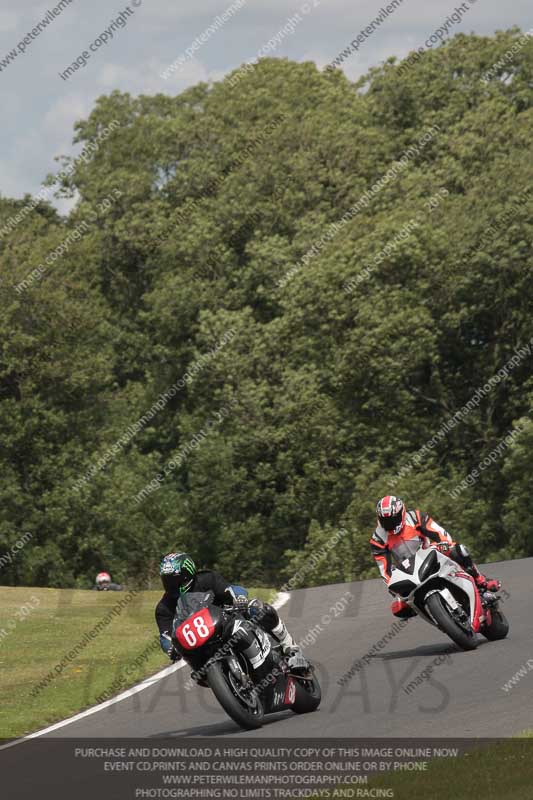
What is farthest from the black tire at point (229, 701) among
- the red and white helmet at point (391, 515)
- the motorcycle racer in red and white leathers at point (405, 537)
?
the red and white helmet at point (391, 515)

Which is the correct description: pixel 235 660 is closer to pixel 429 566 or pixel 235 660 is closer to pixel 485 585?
pixel 429 566

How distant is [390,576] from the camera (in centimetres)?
1362

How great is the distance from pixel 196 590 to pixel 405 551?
10.0 feet

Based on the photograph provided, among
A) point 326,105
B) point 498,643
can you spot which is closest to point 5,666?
point 498,643

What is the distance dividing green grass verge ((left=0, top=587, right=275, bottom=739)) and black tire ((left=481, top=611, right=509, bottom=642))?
4047 mm

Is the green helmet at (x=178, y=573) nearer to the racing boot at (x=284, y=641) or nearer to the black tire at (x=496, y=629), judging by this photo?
the racing boot at (x=284, y=641)

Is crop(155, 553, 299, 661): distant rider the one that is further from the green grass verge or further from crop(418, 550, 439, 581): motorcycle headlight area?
the green grass verge

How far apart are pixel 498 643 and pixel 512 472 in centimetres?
2177

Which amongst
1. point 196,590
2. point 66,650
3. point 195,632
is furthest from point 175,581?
point 66,650

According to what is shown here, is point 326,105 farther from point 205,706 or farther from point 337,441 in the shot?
point 205,706
